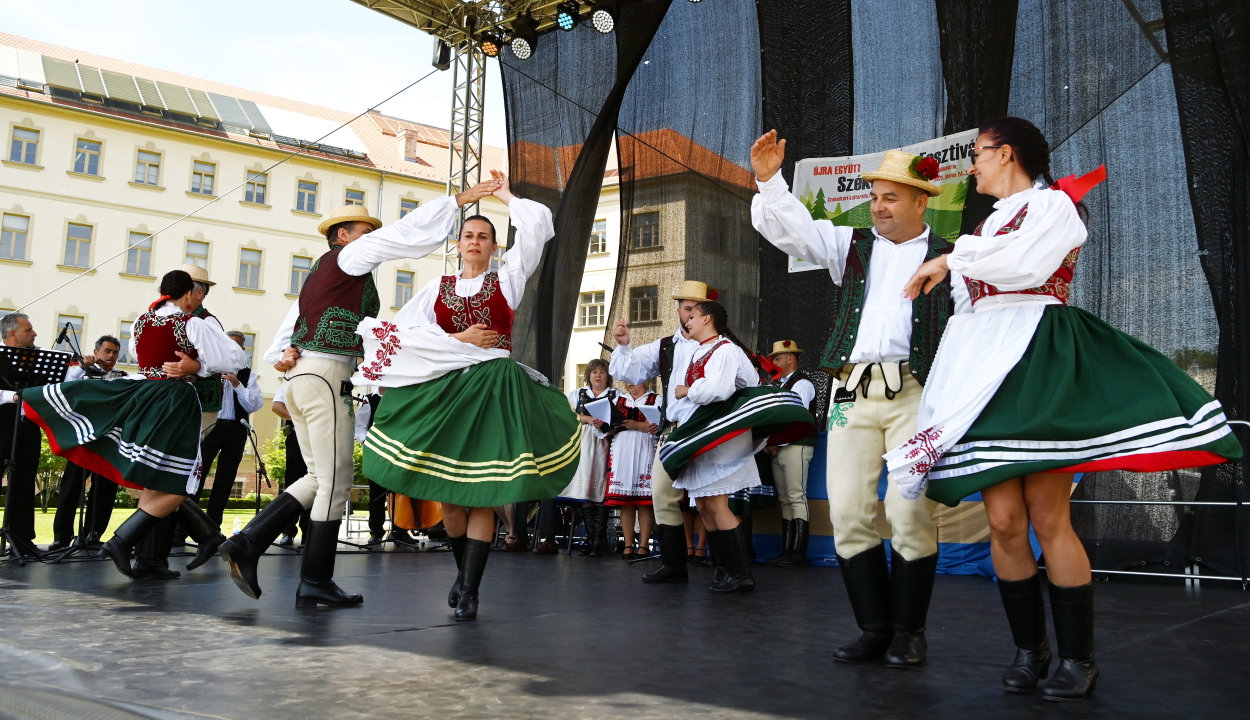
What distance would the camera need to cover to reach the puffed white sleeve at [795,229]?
9.27 ft

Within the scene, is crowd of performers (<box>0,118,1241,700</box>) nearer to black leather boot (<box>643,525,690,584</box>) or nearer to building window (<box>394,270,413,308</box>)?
black leather boot (<box>643,525,690,584</box>)

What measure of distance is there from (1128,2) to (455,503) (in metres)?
4.25

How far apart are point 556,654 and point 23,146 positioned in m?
27.6

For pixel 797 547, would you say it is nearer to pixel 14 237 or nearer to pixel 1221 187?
pixel 1221 187

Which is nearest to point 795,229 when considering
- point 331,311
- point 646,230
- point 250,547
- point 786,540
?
point 331,311

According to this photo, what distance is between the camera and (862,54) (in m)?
5.91

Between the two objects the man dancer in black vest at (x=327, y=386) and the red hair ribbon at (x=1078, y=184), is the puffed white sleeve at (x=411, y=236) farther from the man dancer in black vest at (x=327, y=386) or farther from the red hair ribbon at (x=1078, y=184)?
the red hair ribbon at (x=1078, y=184)

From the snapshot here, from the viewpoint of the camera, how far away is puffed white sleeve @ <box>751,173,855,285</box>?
2.82m

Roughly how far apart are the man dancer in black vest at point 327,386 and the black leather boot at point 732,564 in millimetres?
1634

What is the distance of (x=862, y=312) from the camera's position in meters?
2.81

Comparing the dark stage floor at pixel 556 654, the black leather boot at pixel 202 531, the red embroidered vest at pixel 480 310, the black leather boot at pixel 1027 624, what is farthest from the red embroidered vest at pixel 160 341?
the black leather boot at pixel 1027 624

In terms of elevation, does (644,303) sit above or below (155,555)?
above

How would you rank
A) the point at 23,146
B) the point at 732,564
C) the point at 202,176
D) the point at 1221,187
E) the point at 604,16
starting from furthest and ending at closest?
the point at 202,176, the point at 23,146, the point at 604,16, the point at 1221,187, the point at 732,564

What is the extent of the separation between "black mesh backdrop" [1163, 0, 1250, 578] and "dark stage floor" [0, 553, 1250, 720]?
60cm
